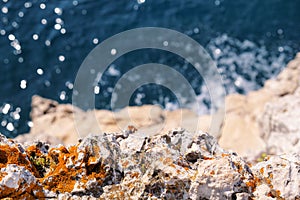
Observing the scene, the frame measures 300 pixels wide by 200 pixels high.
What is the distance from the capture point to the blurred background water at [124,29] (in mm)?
18250

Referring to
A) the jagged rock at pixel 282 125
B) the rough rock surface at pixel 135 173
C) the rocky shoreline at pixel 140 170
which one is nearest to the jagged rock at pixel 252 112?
the jagged rock at pixel 282 125

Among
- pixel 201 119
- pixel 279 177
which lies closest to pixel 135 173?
pixel 279 177

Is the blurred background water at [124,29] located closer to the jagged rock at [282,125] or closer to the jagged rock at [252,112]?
the jagged rock at [252,112]

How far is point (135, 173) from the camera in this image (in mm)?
6480

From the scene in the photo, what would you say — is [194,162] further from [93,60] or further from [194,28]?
[194,28]

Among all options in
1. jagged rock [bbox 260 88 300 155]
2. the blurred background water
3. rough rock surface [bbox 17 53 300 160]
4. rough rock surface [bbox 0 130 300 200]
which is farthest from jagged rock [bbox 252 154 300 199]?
the blurred background water

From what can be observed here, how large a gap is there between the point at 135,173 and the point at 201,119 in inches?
450

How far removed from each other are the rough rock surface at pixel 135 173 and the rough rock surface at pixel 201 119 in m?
7.62

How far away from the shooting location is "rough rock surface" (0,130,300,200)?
604 cm

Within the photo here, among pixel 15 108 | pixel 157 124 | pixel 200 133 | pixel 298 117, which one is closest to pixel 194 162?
pixel 200 133

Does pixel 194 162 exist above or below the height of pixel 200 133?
below

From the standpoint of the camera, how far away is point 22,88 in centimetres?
1792

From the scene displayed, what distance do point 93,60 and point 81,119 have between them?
4.06 meters

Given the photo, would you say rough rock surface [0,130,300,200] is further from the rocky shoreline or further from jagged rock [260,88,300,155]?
jagged rock [260,88,300,155]
